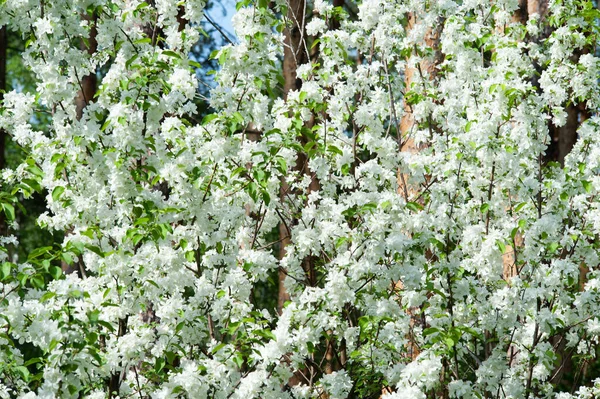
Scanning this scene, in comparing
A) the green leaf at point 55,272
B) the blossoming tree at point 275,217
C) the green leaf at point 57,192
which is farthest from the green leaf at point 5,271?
the green leaf at point 57,192

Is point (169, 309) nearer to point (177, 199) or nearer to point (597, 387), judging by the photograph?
point (177, 199)

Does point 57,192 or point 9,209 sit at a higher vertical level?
point 57,192

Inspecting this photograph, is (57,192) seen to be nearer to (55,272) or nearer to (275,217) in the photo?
(55,272)

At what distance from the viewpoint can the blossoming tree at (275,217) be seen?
14.3 feet

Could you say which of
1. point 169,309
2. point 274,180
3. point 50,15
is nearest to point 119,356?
point 169,309

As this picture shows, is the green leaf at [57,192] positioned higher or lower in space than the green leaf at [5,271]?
higher

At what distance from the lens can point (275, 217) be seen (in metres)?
5.67

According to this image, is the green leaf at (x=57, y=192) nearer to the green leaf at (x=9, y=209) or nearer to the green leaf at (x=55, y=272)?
the green leaf at (x=9, y=209)

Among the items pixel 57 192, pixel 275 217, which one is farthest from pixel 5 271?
pixel 275 217

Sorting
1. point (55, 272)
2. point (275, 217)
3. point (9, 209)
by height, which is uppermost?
point (275, 217)

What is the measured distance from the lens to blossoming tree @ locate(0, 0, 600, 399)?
14.3 ft

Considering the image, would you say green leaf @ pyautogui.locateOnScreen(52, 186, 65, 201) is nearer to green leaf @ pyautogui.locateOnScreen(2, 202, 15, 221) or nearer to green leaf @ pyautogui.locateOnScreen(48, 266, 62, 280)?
green leaf @ pyautogui.locateOnScreen(2, 202, 15, 221)

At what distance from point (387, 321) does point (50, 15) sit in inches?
105

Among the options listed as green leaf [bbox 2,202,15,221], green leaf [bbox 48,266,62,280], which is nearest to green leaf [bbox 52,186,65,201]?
green leaf [bbox 2,202,15,221]
